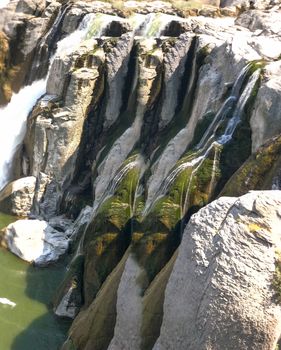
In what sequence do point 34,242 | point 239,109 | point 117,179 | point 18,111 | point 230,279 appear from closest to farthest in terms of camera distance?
1. point 230,279
2. point 239,109
3. point 117,179
4. point 34,242
5. point 18,111

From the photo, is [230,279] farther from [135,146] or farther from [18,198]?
[18,198]

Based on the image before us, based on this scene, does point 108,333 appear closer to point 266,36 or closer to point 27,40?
point 266,36

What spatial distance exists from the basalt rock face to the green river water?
78 centimetres

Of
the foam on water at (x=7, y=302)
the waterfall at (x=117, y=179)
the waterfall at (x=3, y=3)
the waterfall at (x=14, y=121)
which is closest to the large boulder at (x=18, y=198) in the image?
the waterfall at (x=14, y=121)

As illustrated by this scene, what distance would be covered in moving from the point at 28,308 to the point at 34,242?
4474mm

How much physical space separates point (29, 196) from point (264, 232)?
19126mm

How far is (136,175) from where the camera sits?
71.9ft

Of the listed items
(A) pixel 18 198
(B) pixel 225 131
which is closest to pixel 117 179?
(B) pixel 225 131

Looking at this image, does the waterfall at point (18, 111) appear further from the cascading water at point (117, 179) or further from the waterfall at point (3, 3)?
the cascading water at point (117, 179)

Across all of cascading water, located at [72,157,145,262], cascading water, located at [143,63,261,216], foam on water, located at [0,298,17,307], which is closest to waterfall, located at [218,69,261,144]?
cascading water, located at [143,63,261,216]

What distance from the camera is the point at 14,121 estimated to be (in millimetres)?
32812

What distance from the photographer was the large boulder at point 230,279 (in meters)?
10.3

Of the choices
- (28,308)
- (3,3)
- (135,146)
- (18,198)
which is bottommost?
(28,308)

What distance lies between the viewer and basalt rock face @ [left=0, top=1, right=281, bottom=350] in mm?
14828
